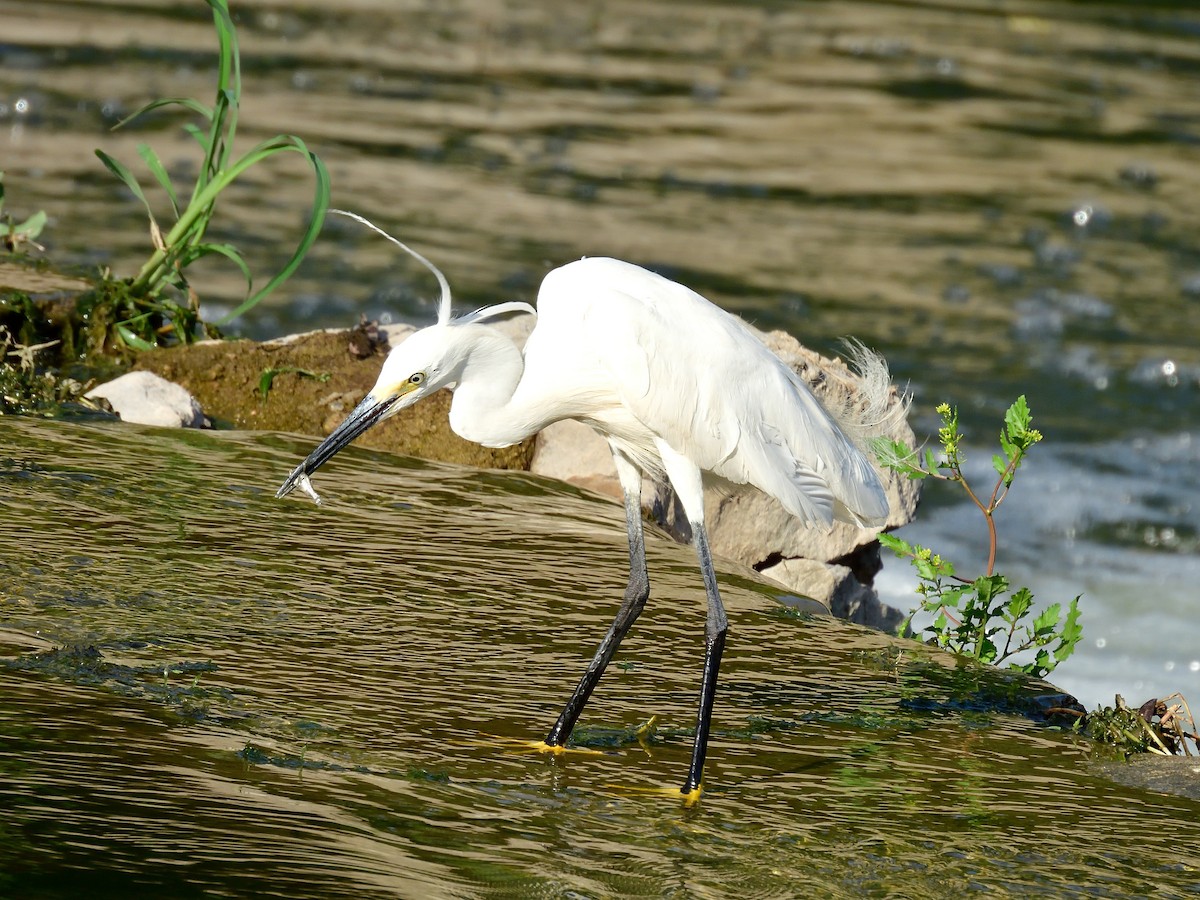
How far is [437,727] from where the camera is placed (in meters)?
3.32

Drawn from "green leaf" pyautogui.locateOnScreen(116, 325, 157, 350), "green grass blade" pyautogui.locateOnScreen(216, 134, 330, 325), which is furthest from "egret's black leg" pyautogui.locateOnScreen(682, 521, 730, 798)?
"green leaf" pyautogui.locateOnScreen(116, 325, 157, 350)

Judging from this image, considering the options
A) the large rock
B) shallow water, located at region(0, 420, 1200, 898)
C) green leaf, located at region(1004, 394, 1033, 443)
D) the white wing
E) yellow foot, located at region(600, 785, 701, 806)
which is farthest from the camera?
the large rock

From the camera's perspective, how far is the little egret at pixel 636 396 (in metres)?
3.49

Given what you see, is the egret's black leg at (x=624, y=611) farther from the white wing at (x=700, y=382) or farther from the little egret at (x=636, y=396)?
the white wing at (x=700, y=382)

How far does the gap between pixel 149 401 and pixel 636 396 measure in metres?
2.37

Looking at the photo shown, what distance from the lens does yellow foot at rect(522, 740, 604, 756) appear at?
3.31 metres

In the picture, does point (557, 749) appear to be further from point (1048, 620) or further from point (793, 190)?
point (793, 190)

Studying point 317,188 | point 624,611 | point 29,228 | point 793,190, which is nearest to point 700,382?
point 624,611

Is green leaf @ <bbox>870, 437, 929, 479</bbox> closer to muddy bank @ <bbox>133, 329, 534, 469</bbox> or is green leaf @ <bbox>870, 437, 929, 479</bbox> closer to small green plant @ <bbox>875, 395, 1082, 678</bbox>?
small green plant @ <bbox>875, 395, 1082, 678</bbox>

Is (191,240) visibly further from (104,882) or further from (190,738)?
(104,882)

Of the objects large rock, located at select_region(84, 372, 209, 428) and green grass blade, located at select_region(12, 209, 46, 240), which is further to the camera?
green grass blade, located at select_region(12, 209, 46, 240)

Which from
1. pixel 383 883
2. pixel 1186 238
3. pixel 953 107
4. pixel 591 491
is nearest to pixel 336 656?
pixel 383 883

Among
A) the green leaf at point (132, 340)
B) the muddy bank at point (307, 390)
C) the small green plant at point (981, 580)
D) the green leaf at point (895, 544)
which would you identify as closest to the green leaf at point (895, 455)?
the small green plant at point (981, 580)

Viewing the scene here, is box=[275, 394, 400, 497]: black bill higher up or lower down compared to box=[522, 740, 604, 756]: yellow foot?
higher up
